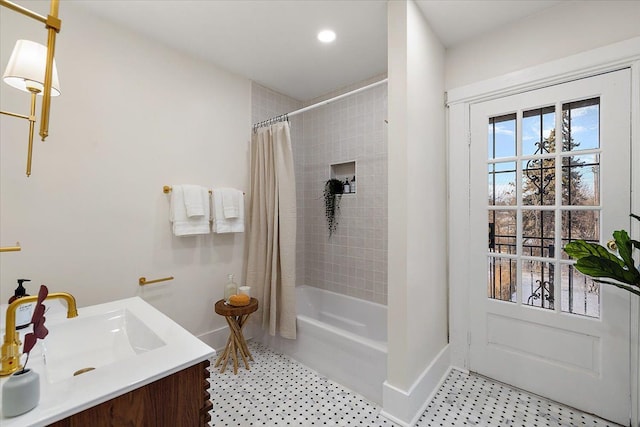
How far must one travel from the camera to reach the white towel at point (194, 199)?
2213mm

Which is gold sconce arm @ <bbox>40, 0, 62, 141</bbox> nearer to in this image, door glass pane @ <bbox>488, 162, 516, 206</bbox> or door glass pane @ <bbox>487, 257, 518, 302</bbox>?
door glass pane @ <bbox>488, 162, 516, 206</bbox>

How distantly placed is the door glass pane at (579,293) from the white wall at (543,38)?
4.50 ft

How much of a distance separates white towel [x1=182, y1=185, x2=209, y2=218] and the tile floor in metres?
1.24

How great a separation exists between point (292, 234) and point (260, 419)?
132 centimetres

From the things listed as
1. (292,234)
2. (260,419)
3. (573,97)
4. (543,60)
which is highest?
(543,60)

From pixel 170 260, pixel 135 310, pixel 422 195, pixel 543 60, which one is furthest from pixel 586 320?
pixel 170 260

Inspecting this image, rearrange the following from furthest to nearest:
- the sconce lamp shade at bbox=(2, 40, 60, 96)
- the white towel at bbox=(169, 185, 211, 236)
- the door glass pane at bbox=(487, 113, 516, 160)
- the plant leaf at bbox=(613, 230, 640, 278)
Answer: the white towel at bbox=(169, 185, 211, 236)
the door glass pane at bbox=(487, 113, 516, 160)
the plant leaf at bbox=(613, 230, 640, 278)
the sconce lamp shade at bbox=(2, 40, 60, 96)

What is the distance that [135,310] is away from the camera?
141 centimetres

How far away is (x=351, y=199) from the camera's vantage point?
298 centimetres

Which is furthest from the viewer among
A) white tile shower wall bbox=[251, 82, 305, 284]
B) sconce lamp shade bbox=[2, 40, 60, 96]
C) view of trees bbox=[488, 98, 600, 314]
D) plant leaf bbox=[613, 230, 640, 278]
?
white tile shower wall bbox=[251, 82, 305, 284]

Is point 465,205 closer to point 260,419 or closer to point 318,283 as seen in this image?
point 318,283

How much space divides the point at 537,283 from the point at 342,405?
153 cm

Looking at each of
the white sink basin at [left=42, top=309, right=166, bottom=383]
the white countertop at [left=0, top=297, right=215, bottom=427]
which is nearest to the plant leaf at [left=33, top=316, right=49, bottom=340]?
the white countertop at [left=0, top=297, right=215, bottom=427]

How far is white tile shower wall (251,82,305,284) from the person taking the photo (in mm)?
2902
